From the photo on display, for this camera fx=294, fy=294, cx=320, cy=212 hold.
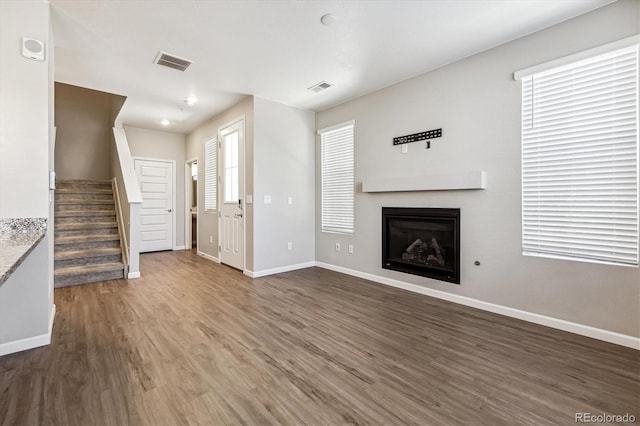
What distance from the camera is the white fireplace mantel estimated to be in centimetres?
313

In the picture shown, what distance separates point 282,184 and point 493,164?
119 inches

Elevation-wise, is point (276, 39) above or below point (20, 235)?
above

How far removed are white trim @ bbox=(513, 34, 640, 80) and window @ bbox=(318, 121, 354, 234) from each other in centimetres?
228

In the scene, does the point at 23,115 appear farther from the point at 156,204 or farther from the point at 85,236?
the point at 156,204

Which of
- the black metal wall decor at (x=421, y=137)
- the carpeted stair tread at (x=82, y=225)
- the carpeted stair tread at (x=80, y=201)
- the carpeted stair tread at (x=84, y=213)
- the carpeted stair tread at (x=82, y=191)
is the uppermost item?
the black metal wall decor at (x=421, y=137)

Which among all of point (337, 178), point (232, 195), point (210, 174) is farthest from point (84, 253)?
point (337, 178)

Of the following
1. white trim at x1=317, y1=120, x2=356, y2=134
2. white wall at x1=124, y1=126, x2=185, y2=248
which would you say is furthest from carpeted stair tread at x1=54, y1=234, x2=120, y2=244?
white trim at x1=317, y1=120, x2=356, y2=134

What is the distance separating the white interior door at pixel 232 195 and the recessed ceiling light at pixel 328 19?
8.18 feet

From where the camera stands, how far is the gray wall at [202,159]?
4.59 m

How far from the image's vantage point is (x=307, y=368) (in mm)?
2047

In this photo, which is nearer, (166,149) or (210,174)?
(210,174)

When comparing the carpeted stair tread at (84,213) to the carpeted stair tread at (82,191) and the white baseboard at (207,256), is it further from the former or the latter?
the white baseboard at (207,256)

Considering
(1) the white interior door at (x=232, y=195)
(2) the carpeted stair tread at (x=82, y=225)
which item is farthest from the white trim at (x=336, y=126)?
(2) the carpeted stair tread at (x=82, y=225)

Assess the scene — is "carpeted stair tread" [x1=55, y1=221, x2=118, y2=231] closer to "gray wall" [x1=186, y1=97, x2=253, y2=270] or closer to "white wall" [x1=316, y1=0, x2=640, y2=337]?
"gray wall" [x1=186, y1=97, x2=253, y2=270]
